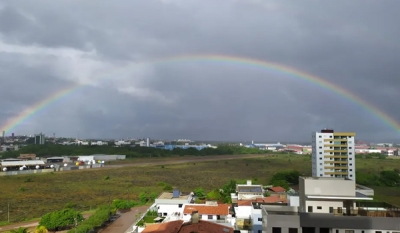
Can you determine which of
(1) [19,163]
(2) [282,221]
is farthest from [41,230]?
(1) [19,163]

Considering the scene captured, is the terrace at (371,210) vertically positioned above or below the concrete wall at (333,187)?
below

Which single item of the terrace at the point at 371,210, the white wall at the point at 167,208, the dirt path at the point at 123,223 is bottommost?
the dirt path at the point at 123,223

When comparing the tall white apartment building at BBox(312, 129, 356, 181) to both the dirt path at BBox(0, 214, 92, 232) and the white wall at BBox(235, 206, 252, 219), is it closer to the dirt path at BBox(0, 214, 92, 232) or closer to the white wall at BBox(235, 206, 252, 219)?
the white wall at BBox(235, 206, 252, 219)

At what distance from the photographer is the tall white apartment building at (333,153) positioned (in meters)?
31.9

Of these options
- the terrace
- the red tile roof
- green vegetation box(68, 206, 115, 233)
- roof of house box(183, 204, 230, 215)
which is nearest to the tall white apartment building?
roof of house box(183, 204, 230, 215)

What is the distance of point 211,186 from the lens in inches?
1339

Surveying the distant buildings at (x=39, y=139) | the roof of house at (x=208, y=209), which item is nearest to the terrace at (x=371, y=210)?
the roof of house at (x=208, y=209)

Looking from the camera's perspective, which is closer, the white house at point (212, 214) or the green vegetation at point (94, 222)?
the green vegetation at point (94, 222)

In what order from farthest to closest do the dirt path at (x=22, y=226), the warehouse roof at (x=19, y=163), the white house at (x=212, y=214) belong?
the warehouse roof at (x=19, y=163), the dirt path at (x=22, y=226), the white house at (x=212, y=214)

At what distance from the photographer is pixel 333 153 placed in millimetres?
32844

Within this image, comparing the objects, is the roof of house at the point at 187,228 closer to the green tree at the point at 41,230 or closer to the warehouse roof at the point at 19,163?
the green tree at the point at 41,230

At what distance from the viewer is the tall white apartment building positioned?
31.9 m

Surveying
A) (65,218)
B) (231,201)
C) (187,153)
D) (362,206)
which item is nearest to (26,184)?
(65,218)

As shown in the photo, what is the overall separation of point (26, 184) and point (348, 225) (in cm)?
3558
